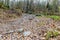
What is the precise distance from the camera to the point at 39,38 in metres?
6.95

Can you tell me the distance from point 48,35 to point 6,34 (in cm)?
258

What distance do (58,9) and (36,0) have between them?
266 inches

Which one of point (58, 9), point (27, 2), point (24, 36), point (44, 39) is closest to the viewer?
point (44, 39)

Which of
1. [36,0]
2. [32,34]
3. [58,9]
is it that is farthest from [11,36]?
[36,0]

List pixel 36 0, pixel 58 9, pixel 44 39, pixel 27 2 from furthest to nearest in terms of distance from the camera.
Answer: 1. pixel 36 0
2. pixel 27 2
3. pixel 58 9
4. pixel 44 39

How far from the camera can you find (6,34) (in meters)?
7.84

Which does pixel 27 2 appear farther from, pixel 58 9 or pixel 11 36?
pixel 11 36

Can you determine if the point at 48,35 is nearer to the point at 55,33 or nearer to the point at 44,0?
the point at 55,33

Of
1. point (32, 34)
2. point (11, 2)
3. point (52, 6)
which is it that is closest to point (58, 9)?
point (52, 6)

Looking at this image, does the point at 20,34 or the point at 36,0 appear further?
the point at 36,0

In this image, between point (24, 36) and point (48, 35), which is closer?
point (48, 35)

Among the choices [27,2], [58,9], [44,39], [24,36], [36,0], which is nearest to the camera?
[44,39]

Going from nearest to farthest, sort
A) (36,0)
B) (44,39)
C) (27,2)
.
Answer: (44,39), (27,2), (36,0)

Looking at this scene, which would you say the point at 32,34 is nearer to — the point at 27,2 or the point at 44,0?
the point at 27,2
